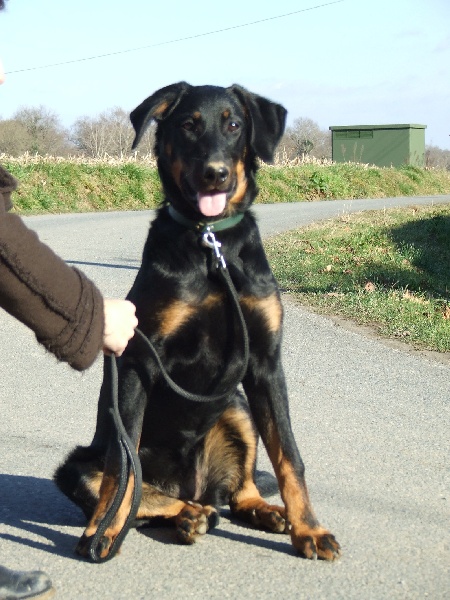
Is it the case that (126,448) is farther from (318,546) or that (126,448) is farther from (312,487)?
(312,487)

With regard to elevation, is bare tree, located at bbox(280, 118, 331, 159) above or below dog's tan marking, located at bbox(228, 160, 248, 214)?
below

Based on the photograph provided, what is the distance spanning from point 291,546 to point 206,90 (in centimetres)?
202

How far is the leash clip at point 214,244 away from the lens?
11.9 feet

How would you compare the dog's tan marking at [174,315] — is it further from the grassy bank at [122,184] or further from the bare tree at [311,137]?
the bare tree at [311,137]

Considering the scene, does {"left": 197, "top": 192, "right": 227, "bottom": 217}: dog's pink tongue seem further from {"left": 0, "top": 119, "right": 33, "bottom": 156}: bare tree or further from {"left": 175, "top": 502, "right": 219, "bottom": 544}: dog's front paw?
{"left": 0, "top": 119, "right": 33, "bottom": 156}: bare tree

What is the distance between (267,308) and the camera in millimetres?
3637

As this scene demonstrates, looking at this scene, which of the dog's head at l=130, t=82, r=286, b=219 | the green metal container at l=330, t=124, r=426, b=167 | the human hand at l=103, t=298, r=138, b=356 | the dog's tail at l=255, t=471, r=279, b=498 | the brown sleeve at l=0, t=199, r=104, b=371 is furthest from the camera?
the green metal container at l=330, t=124, r=426, b=167

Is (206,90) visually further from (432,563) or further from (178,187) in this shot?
(432,563)

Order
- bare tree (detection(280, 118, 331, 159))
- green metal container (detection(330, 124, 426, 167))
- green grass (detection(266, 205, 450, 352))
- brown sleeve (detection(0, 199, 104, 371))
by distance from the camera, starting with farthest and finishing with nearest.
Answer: bare tree (detection(280, 118, 331, 159)), green metal container (detection(330, 124, 426, 167)), green grass (detection(266, 205, 450, 352)), brown sleeve (detection(0, 199, 104, 371))

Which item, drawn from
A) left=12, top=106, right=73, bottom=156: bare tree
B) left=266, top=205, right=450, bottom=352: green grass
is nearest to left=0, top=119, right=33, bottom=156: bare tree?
left=12, top=106, right=73, bottom=156: bare tree

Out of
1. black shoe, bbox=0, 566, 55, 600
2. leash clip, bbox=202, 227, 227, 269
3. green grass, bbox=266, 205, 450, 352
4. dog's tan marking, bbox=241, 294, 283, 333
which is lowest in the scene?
green grass, bbox=266, 205, 450, 352

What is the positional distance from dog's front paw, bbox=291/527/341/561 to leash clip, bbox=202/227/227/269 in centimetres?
107

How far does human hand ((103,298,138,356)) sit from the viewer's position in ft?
9.06

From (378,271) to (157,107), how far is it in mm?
6441
